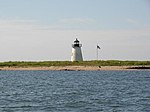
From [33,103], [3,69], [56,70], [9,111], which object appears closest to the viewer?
[9,111]

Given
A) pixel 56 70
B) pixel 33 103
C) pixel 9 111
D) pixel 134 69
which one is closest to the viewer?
pixel 9 111

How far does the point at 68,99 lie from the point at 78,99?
2.62 ft

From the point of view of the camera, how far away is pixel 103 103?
34.3 m

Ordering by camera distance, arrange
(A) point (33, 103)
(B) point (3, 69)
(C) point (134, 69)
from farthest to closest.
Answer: (B) point (3, 69)
(C) point (134, 69)
(A) point (33, 103)

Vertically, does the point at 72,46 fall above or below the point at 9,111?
above

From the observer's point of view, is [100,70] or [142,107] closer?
[142,107]

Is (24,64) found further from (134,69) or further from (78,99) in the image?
(78,99)

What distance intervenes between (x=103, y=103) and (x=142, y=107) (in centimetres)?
355

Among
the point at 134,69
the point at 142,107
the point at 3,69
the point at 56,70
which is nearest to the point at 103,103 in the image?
the point at 142,107

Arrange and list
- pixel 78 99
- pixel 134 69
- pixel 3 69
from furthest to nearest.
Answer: pixel 3 69 → pixel 134 69 → pixel 78 99

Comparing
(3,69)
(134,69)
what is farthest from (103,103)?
(3,69)

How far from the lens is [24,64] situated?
393 ft

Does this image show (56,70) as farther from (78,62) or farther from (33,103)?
(33,103)

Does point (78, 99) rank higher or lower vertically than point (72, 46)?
lower
